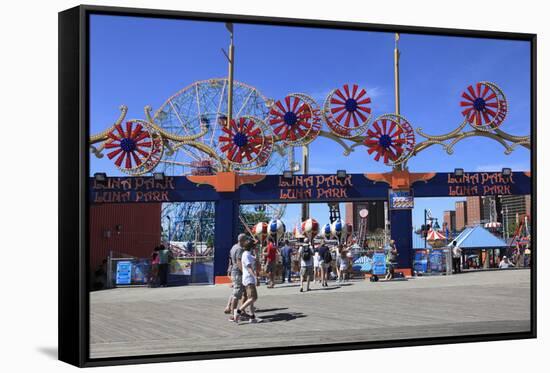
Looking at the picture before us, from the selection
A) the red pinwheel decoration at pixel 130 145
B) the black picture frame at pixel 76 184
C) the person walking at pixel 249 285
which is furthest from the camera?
the red pinwheel decoration at pixel 130 145

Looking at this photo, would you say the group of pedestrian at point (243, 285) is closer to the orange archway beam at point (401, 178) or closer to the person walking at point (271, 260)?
the person walking at point (271, 260)

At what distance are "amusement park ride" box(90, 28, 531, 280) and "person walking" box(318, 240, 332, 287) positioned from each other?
0.98m

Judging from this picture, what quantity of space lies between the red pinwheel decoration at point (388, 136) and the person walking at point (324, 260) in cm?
178

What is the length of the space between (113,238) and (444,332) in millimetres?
4909

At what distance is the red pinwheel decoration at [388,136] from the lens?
13.2 m

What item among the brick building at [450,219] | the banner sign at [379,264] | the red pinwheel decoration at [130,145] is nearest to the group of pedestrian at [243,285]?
the red pinwheel decoration at [130,145]

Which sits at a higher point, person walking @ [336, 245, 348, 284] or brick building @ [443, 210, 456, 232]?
brick building @ [443, 210, 456, 232]

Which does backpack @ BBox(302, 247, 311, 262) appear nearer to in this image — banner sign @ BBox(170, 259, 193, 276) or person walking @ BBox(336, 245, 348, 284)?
person walking @ BBox(336, 245, 348, 284)

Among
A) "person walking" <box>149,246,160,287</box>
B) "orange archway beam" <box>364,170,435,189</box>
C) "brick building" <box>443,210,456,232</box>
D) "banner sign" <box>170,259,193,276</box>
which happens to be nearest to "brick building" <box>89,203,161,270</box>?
"person walking" <box>149,246,160,287</box>

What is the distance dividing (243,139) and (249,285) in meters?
2.83

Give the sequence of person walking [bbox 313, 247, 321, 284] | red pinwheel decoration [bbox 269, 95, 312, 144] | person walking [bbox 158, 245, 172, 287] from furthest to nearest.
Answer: person walking [bbox 313, 247, 321, 284] < red pinwheel decoration [bbox 269, 95, 312, 144] < person walking [bbox 158, 245, 172, 287]

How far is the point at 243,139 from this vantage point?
42.7 ft

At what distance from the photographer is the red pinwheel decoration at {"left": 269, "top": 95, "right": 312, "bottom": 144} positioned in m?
13.0

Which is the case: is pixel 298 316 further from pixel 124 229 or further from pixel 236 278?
pixel 124 229
